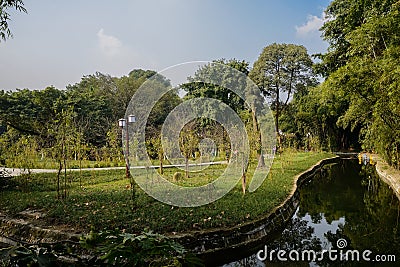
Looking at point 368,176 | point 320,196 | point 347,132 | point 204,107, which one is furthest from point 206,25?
point 347,132

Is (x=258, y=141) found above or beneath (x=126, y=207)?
above

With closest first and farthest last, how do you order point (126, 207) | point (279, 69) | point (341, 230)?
point (341, 230) < point (126, 207) < point (279, 69)

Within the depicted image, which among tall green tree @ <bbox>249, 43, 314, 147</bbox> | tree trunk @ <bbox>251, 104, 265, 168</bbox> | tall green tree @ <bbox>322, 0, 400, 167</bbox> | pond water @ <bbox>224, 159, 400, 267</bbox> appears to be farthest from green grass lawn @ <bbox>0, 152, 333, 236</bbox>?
tall green tree @ <bbox>249, 43, 314, 147</bbox>

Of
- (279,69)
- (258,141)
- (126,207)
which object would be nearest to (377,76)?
(258,141)

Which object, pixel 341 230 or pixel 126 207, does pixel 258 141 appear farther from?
pixel 126 207

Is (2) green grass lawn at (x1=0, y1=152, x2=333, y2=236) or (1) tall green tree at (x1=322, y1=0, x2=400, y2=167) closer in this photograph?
(2) green grass lawn at (x1=0, y1=152, x2=333, y2=236)

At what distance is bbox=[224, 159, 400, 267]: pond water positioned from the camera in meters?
4.11

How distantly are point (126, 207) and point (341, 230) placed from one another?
3.48 m

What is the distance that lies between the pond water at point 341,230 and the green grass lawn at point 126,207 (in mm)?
587

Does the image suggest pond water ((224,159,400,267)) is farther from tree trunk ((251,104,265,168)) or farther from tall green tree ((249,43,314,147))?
tall green tree ((249,43,314,147))

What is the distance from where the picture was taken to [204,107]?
9.06 metres

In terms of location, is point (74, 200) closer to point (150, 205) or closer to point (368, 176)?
point (150, 205)

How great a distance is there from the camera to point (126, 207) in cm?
537

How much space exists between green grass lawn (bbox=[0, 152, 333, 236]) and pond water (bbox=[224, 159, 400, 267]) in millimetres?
587
